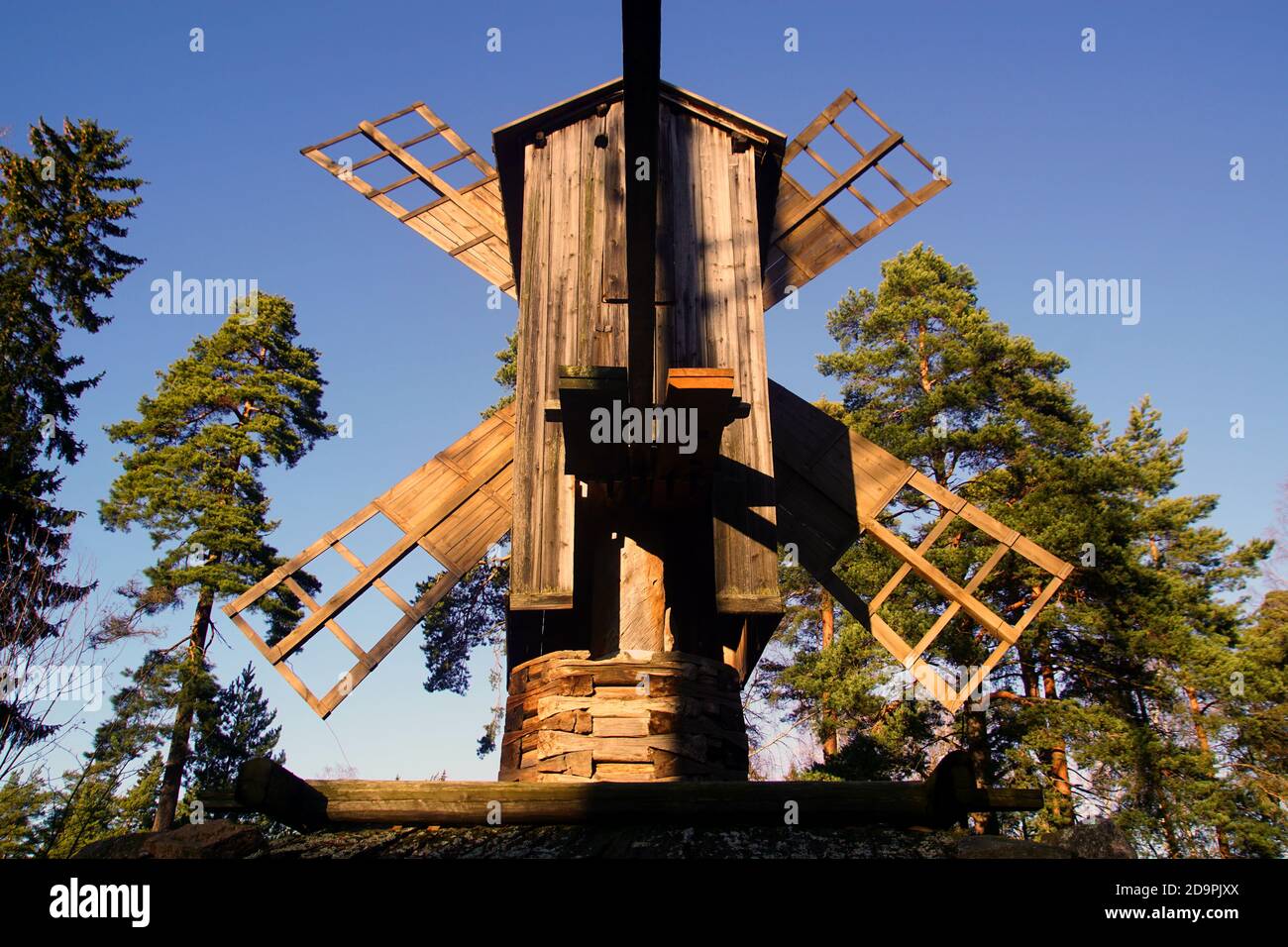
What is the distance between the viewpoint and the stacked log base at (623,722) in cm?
582

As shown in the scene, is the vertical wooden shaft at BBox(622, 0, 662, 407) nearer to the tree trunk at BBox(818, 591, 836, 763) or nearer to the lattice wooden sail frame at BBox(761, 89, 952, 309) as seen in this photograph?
the lattice wooden sail frame at BBox(761, 89, 952, 309)

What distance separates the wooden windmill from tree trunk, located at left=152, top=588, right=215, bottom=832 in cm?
1075

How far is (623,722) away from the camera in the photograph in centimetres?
→ 593

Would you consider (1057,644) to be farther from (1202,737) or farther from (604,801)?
(604,801)

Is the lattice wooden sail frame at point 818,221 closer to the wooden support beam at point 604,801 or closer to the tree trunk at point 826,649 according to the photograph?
the wooden support beam at point 604,801

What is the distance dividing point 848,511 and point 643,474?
332 cm

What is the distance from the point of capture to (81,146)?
65.9 feet

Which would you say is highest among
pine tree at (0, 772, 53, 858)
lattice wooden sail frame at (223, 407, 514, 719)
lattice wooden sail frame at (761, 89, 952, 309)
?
lattice wooden sail frame at (761, 89, 952, 309)

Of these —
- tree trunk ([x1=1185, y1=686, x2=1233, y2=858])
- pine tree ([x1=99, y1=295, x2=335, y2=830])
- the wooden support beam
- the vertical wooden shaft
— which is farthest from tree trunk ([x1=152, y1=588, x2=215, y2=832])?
tree trunk ([x1=1185, y1=686, x2=1233, y2=858])

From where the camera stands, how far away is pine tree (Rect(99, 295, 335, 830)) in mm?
18672

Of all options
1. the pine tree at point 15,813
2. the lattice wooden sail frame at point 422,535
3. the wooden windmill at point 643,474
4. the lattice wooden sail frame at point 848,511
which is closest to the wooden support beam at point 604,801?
the wooden windmill at point 643,474

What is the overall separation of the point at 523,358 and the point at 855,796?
5078mm

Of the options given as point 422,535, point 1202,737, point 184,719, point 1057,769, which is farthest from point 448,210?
point 1202,737
